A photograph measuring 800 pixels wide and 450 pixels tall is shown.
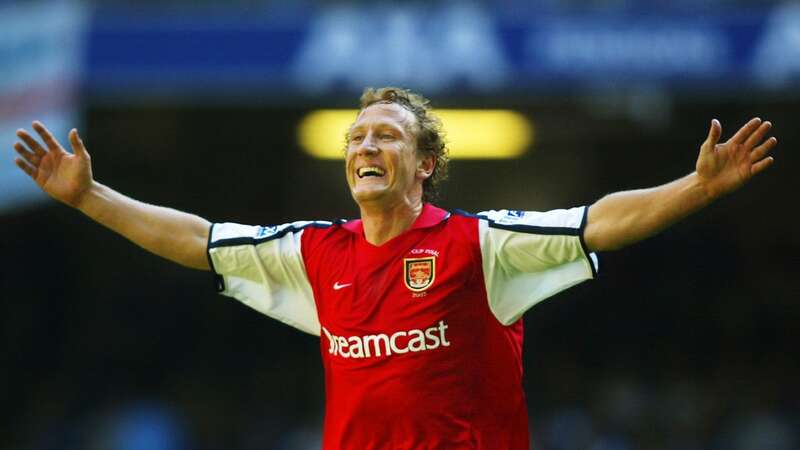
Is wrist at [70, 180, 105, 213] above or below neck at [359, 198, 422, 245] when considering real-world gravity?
above

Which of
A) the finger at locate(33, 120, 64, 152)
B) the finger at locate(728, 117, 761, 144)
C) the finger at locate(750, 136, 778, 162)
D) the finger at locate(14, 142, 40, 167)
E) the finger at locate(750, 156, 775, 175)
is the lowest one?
the finger at locate(750, 156, 775, 175)

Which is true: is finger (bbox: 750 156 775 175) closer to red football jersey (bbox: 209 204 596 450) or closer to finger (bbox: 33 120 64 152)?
red football jersey (bbox: 209 204 596 450)

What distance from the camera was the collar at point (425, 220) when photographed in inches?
202

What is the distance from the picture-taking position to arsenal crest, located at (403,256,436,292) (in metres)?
4.88

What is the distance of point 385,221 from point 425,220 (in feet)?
0.56

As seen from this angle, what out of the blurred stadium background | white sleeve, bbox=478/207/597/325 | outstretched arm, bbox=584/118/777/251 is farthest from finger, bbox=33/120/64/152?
the blurred stadium background

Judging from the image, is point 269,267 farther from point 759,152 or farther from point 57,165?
point 759,152

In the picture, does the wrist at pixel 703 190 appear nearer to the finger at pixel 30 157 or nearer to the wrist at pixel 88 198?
the wrist at pixel 88 198

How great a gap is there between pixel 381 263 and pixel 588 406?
8719 mm

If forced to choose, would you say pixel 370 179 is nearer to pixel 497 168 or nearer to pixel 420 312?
pixel 420 312

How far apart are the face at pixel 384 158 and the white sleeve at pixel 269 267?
386 millimetres

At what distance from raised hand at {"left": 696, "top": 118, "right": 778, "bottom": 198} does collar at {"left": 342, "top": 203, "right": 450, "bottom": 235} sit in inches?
47.4

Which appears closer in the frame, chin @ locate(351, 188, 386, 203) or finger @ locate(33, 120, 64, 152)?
chin @ locate(351, 188, 386, 203)

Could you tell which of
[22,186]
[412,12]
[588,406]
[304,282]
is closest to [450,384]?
[304,282]
